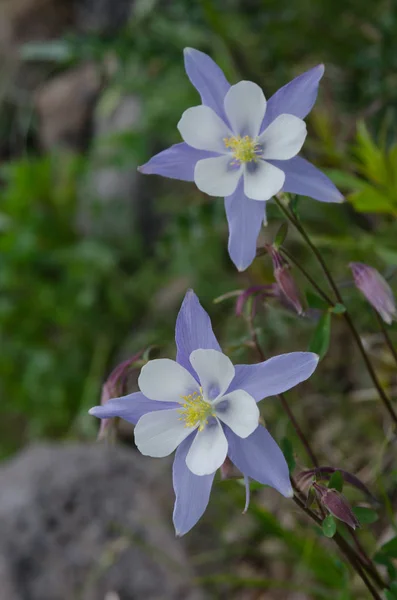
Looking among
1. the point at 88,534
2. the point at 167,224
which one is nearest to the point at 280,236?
the point at 88,534

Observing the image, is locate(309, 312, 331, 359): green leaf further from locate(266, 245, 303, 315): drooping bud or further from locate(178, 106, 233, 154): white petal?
locate(178, 106, 233, 154): white petal

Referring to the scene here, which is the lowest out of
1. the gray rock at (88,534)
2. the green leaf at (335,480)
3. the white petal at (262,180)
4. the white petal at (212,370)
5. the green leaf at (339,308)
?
the gray rock at (88,534)

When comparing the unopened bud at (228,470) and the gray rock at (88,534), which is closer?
the unopened bud at (228,470)

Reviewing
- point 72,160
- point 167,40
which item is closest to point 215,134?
point 167,40

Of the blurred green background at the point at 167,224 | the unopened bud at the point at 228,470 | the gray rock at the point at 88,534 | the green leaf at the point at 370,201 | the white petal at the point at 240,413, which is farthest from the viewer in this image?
the blurred green background at the point at 167,224

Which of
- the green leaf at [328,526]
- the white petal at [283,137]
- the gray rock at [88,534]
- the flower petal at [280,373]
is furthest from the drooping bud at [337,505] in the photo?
the gray rock at [88,534]

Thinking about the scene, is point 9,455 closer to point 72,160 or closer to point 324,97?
point 72,160

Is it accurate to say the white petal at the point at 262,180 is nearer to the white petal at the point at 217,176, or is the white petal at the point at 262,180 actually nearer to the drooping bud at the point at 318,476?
the white petal at the point at 217,176
